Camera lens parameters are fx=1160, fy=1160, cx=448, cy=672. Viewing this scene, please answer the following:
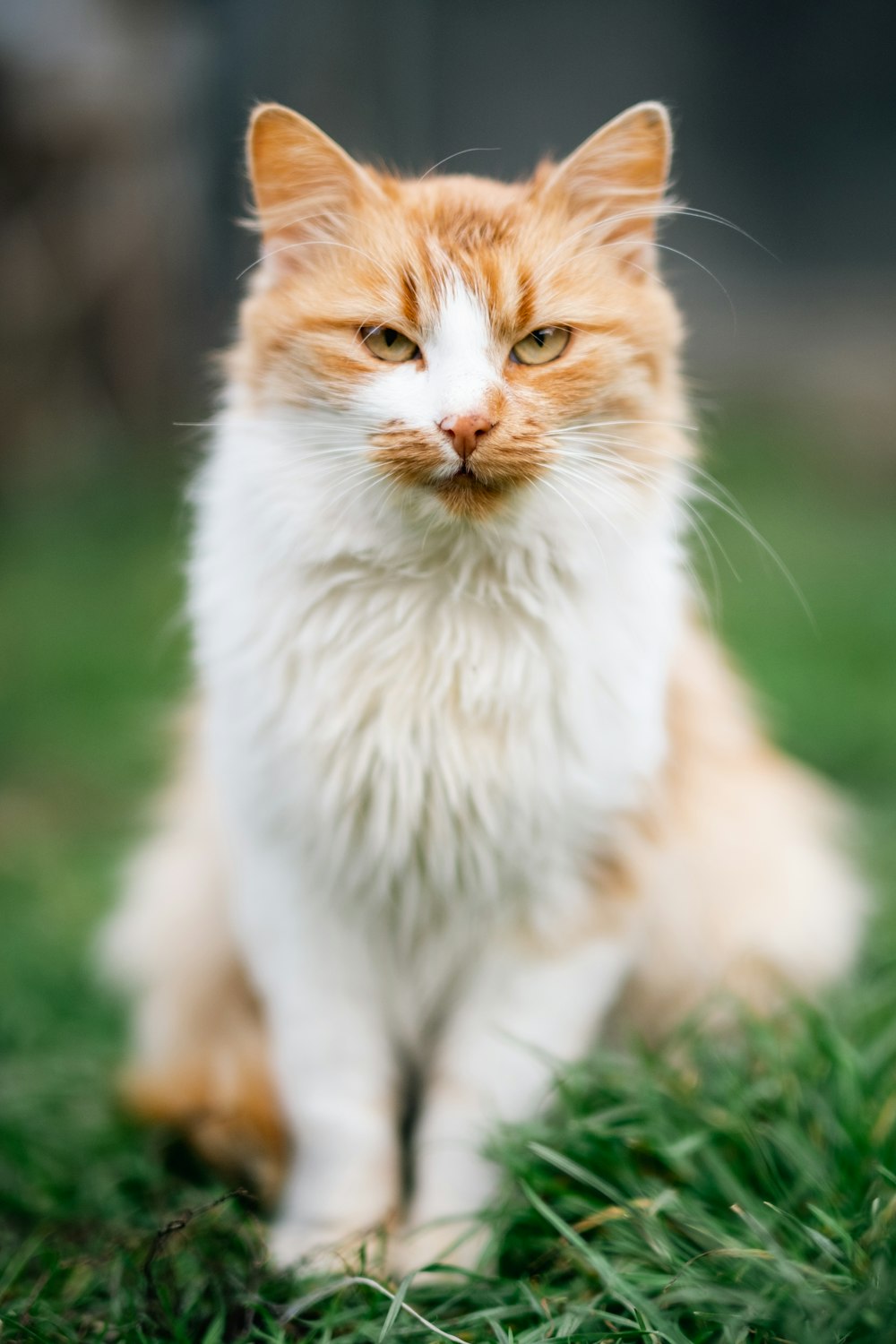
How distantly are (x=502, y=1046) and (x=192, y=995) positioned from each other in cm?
73

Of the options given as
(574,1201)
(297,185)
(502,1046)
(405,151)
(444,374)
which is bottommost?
(574,1201)

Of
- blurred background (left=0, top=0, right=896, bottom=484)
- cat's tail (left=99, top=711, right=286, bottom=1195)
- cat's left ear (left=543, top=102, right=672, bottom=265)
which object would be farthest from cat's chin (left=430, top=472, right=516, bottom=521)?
blurred background (left=0, top=0, right=896, bottom=484)

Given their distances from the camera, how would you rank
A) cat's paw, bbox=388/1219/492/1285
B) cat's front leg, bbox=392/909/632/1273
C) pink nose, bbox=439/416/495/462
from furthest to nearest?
cat's front leg, bbox=392/909/632/1273 < cat's paw, bbox=388/1219/492/1285 < pink nose, bbox=439/416/495/462


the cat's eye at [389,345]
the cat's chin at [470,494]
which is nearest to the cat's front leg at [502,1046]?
the cat's chin at [470,494]

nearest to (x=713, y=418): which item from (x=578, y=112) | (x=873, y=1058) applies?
(x=578, y=112)

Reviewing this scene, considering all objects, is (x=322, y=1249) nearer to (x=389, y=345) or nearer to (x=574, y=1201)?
(x=574, y=1201)

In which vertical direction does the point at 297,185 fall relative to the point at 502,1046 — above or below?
above

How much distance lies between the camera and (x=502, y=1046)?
1.87 metres

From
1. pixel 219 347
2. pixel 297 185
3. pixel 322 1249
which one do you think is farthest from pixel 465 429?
pixel 219 347

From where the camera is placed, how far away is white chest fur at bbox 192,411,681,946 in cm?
169

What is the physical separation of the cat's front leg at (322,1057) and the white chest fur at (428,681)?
0.10 m

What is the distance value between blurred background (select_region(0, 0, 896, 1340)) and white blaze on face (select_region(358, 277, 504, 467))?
631 millimetres

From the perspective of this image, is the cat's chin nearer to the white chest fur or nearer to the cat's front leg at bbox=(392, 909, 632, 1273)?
the white chest fur

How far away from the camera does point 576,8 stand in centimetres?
709
